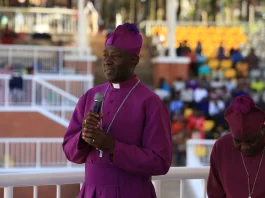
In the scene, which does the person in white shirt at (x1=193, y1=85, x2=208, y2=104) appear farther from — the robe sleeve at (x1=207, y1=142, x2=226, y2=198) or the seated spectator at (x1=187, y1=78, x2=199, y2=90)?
the robe sleeve at (x1=207, y1=142, x2=226, y2=198)

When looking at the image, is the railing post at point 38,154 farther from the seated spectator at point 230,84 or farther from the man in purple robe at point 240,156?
the man in purple robe at point 240,156

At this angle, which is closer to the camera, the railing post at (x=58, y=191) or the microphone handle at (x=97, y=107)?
the microphone handle at (x=97, y=107)

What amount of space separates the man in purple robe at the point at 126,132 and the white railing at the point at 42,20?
69.4 feet

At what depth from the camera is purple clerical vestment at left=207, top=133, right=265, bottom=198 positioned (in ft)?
12.1

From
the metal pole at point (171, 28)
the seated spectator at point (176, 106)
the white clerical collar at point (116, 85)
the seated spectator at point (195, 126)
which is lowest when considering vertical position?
the seated spectator at point (195, 126)

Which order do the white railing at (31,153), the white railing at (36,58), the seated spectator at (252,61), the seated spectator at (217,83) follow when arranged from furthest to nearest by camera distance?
the seated spectator at (252,61), the seated spectator at (217,83), the white railing at (36,58), the white railing at (31,153)

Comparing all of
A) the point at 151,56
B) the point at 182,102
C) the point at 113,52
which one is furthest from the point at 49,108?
the point at 113,52

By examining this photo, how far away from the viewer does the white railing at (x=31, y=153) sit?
12.9 metres

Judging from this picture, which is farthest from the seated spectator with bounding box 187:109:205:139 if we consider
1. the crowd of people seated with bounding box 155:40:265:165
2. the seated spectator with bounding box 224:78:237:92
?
the seated spectator with bounding box 224:78:237:92

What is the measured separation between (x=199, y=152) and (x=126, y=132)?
7.97 meters

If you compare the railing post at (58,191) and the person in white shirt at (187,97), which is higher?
the railing post at (58,191)

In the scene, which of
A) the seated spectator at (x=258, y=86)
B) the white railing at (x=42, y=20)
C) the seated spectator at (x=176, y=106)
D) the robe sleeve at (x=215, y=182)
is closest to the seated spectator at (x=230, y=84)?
the seated spectator at (x=258, y=86)

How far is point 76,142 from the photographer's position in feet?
11.6

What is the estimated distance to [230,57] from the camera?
2308cm
